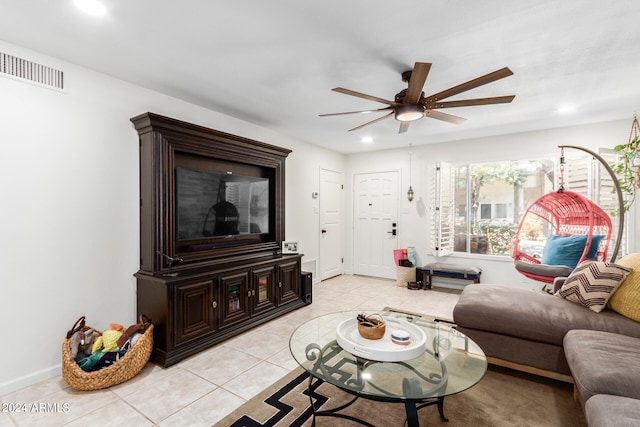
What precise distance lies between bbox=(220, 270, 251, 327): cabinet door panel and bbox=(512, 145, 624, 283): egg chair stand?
311 centimetres

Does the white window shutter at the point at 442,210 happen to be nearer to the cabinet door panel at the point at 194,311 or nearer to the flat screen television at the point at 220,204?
the flat screen television at the point at 220,204

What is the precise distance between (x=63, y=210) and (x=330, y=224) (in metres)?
3.96

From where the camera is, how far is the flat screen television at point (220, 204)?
2.93 metres

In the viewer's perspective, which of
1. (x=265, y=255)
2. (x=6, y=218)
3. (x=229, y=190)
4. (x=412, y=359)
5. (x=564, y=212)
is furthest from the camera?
(x=564, y=212)

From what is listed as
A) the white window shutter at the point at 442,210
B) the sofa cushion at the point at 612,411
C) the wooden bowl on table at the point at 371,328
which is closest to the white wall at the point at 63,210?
the wooden bowl on table at the point at 371,328

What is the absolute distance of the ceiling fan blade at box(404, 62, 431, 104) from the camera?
1838 mm

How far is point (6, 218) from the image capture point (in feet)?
6.95

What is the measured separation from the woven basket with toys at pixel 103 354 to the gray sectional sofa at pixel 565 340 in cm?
260

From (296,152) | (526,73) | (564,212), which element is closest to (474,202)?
(564,212)

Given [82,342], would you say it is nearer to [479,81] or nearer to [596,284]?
[479,81]

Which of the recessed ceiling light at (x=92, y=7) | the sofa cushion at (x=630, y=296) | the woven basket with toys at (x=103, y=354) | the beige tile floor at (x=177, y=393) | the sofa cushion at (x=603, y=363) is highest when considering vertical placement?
the recessed ceiling light at (x=92, y=7)

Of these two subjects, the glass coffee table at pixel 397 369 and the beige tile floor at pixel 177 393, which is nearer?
the glass coffee table at pixel 397 369

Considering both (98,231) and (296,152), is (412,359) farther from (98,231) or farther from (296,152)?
(296,152)

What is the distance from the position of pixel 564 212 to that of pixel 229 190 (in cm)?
427
